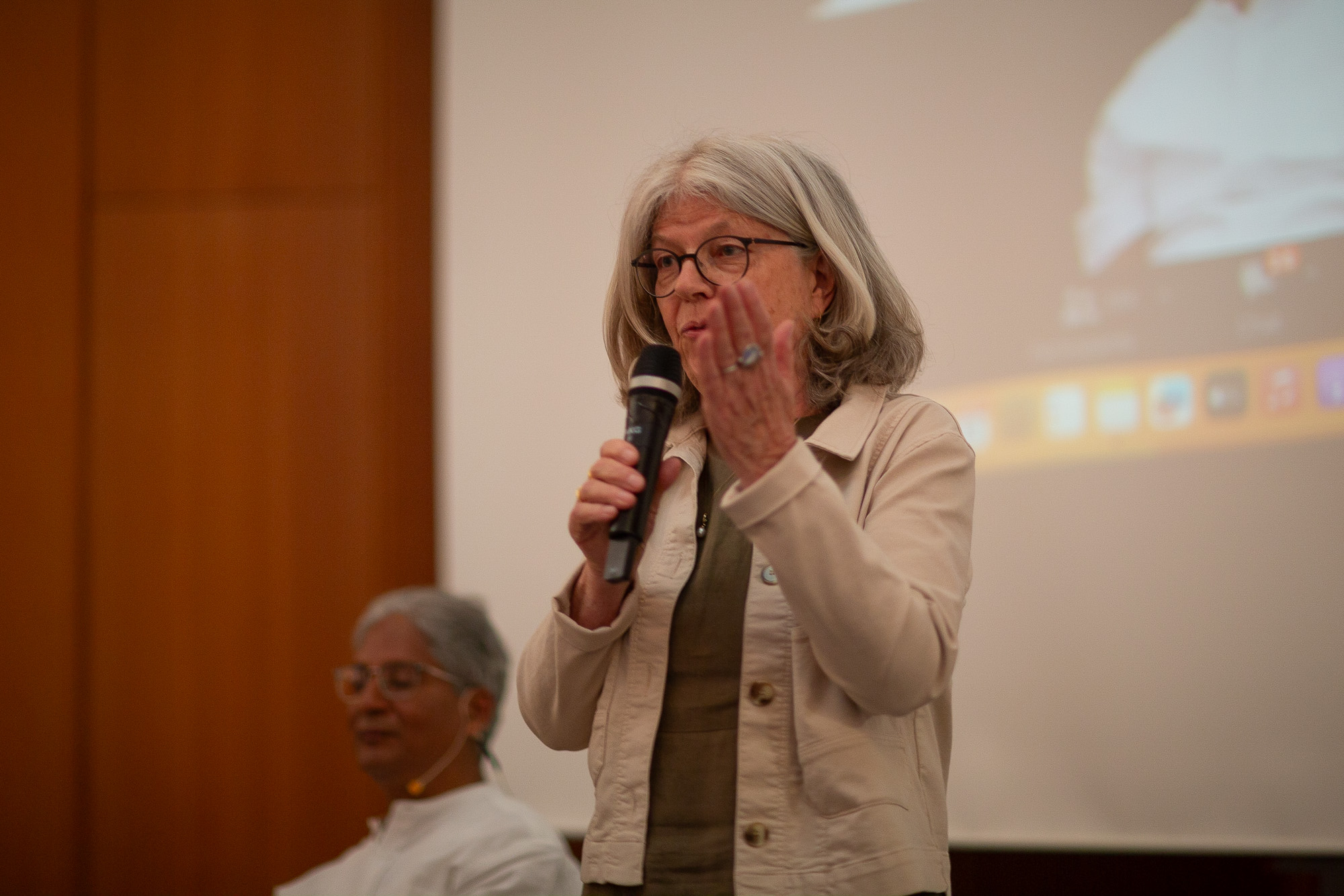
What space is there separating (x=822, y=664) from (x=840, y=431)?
31 centimetres

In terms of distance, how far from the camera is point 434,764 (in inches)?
101

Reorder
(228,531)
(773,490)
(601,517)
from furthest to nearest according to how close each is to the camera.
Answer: (228,531) → (601,517) → (773,490)

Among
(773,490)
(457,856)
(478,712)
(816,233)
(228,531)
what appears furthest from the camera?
(228,531)

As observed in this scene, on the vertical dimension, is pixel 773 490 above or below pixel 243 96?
below

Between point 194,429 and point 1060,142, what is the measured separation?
2632 mm

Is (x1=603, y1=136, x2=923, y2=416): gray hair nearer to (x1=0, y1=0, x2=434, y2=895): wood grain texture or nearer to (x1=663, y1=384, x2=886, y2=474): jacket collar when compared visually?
(x1=663, y1=384, x2=886, y2=474): jacket collar

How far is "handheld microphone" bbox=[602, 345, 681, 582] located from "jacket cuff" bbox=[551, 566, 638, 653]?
3.0 inches

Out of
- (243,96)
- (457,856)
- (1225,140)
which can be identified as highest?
(243,96)

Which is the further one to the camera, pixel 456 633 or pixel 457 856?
pixel 456 633

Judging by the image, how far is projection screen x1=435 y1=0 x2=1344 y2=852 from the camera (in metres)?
2.90

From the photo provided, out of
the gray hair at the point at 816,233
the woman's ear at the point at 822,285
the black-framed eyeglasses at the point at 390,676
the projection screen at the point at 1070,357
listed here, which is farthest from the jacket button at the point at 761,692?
the projection screen at the point at 1070,357

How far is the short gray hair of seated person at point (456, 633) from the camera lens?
8.76ft

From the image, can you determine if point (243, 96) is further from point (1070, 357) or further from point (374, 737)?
point (1070, 357)

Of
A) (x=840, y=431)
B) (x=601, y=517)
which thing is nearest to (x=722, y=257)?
(x=840, y=431)
